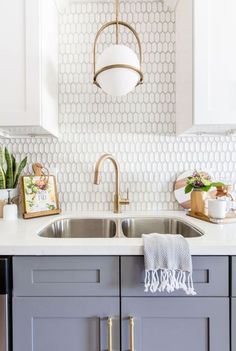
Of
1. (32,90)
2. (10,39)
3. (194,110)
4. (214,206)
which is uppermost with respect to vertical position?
(10,39)

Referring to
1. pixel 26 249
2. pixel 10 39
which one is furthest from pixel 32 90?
pixel 26 249

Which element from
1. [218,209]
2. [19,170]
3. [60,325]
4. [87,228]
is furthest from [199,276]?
[19,170]

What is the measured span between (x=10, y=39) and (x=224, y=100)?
41.3 inches

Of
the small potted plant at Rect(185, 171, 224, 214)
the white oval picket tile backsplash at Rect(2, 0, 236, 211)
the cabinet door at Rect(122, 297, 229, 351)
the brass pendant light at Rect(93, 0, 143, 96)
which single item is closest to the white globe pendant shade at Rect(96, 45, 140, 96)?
the brass pendant light at Rect(93, 0, 143, 96)

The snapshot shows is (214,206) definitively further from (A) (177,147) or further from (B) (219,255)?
(A) (177,147)

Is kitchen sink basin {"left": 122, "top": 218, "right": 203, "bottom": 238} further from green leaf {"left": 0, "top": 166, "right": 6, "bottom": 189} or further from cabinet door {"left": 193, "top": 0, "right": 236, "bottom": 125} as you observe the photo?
green leaf {"left": 0, "top": 166, "right": 6, "bottom": 189}

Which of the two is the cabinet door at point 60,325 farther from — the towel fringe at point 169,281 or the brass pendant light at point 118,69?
the brass pendant light at point 118,69

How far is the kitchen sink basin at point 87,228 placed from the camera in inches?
57.3

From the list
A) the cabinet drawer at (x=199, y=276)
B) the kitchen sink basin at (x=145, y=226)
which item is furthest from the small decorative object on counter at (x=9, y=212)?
the cabinet drawer at (x=199, y=276)

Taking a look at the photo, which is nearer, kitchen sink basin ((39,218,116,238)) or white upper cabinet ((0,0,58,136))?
white upper cabinet ((0,0,58,136))

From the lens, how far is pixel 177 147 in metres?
1.59

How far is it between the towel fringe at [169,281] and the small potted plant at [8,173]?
0.95 m

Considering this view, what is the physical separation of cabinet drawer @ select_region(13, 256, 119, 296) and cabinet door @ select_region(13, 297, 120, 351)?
3 cm

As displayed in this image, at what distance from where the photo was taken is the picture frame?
4.65ft
